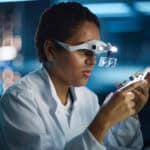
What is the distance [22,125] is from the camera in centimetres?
122

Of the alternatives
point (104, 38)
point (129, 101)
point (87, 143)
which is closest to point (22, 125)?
point (87, 143)

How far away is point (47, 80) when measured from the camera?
4.37ft

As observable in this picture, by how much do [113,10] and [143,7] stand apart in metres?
0.13

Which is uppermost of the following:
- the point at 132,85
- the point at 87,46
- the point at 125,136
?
the point at 87,46

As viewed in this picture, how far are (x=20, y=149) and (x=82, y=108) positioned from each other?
0.28m

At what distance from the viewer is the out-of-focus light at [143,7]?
1.79 meters

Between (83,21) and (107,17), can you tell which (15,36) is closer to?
(107,17)

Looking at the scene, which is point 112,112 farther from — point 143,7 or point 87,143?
point 143,7

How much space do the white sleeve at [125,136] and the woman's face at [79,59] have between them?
0.89 feet

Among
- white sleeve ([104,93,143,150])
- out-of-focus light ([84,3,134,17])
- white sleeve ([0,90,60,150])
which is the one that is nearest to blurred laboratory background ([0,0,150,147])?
out-of-focus light ([84,3,134,17])

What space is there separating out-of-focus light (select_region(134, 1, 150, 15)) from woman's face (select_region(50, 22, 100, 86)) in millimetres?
574

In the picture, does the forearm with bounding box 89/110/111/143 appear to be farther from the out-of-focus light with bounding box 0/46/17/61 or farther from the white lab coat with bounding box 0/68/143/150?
the out-of-focus light with bounding box 0/46/17/61

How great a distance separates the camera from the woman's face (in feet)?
4.06

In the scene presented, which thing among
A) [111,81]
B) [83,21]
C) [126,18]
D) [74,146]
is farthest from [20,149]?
[126,18]
